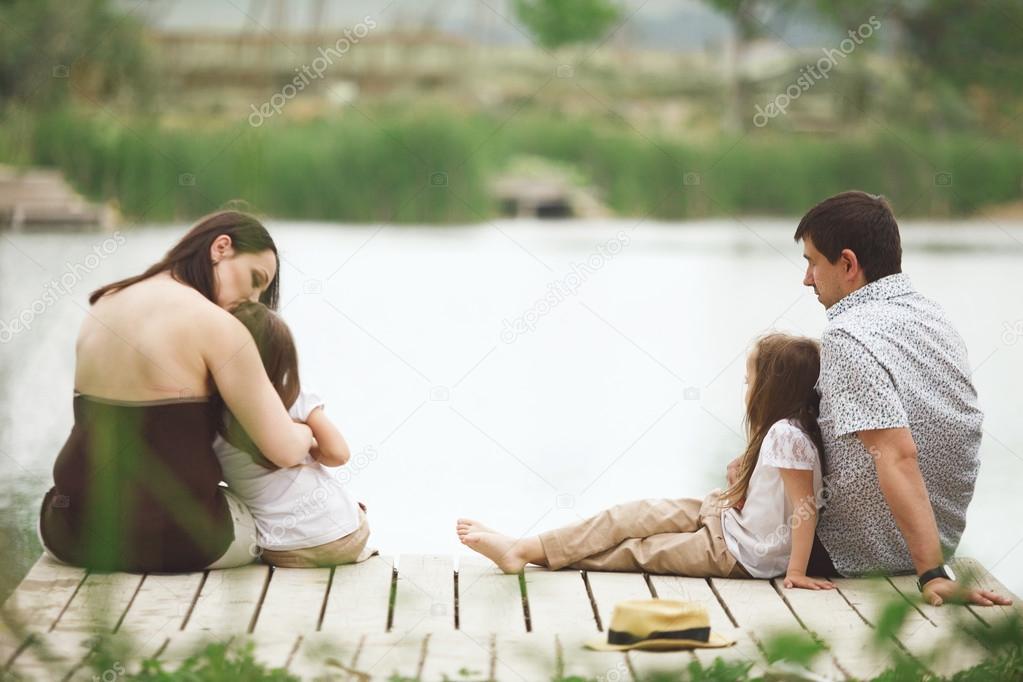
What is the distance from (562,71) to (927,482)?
26.9m

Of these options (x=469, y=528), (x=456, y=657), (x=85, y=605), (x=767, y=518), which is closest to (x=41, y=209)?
(x=469, y=528)

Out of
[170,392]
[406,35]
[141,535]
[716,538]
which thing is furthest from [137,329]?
[406,35]

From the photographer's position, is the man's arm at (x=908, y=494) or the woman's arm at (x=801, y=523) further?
the woman's arm at (x=801, y=523)

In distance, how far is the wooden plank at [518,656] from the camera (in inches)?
81.4

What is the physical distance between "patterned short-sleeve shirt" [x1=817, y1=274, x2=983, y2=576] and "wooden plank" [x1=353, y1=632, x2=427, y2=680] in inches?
34.5

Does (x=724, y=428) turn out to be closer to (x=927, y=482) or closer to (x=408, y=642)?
(x=927, y=482)

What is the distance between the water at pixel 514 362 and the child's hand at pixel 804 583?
16.1 inches

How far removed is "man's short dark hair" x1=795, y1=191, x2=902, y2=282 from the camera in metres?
2.70

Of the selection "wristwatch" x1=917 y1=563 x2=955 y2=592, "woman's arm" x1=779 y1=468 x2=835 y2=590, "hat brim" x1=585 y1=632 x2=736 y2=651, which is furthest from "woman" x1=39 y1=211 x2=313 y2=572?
"wristwatch" x1=917 y1=563 x2=955 y2=592

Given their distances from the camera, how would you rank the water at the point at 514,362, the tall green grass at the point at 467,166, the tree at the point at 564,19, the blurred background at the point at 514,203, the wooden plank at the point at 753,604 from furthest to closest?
1. the tree at the point at 564,19
2. the tall green grass at the point at 467,166
3. the blurred background at the point at 514,203
4. the water at the point at 514,362
5. the wooden plank at the point at 753,604

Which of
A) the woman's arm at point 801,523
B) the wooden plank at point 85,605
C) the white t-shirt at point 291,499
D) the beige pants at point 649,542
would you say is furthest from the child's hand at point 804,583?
the wooden plank at point 85,605

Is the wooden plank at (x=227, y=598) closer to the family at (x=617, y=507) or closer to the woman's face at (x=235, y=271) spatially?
the family at (x=617, y=507)

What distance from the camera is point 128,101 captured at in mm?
21000

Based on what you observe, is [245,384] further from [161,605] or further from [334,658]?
[334,658]
